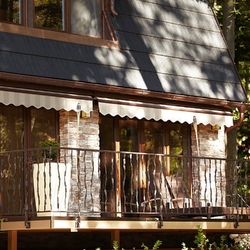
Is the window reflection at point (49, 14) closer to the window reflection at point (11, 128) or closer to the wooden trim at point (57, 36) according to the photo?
the wooden trim at point (57, 36)

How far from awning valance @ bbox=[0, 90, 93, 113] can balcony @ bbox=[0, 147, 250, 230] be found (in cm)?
84

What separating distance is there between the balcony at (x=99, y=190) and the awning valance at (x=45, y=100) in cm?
84

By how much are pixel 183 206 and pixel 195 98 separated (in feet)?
8.29

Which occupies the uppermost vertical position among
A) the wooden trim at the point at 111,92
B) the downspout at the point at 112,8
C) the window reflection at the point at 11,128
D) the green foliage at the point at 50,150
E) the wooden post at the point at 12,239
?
the downspout at the point at 112,8

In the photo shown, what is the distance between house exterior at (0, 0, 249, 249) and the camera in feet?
51.6

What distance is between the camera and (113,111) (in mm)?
16891

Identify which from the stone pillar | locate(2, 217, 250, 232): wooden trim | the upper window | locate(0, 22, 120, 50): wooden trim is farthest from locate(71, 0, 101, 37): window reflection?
locate(2, 217, 250, 232): wooden trim

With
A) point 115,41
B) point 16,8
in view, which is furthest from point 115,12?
point 16,8

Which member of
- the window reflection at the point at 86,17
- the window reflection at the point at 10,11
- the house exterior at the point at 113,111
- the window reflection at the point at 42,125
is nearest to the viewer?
the house exterior at the point at 113,111

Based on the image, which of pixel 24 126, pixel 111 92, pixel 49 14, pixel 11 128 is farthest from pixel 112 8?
pixel 11 128

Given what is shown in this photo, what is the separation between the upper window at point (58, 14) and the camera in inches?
655

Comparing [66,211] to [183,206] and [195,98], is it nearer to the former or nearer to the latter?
[183,206]

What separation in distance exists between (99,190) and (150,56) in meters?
3.06

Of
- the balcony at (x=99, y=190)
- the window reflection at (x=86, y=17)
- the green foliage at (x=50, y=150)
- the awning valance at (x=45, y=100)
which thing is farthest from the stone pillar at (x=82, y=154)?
the window reflection at (x=86, y=17)
